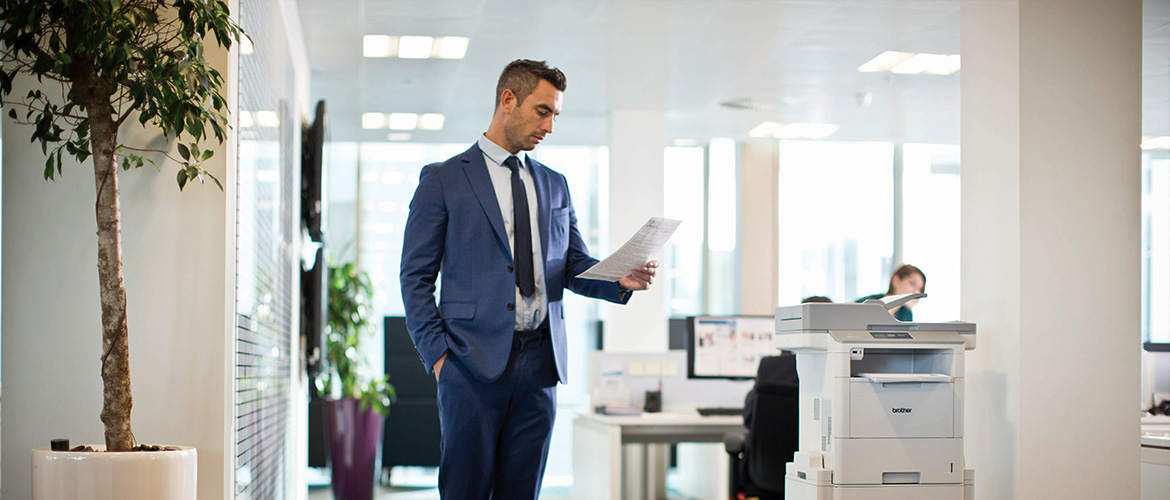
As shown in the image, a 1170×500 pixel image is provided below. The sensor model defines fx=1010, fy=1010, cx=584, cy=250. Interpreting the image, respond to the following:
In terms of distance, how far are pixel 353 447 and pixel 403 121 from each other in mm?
2566

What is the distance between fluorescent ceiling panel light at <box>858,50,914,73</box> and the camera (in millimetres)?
5766

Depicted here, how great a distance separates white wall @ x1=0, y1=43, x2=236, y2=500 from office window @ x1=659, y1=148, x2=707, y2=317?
660cm

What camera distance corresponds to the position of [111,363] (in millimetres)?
2080

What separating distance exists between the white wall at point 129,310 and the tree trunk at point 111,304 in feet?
1.19

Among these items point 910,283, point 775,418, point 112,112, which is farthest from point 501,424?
point 910,283

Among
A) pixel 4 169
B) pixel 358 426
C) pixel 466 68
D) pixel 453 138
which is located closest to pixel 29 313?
pixel 4 169

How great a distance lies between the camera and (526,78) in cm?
240

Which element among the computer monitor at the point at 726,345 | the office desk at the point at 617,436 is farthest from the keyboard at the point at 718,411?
the computer monitor at the point at 726,345

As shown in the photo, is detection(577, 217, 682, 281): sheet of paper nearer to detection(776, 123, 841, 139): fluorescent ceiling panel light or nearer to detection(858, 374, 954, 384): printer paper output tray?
detection(858, 374, 954, 384): printer paper output tray

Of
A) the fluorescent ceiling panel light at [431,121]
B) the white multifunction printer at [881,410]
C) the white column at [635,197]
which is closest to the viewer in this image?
the white multifunction printer at [881,410]

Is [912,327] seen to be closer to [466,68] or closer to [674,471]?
[466,68]

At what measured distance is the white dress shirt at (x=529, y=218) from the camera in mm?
2348

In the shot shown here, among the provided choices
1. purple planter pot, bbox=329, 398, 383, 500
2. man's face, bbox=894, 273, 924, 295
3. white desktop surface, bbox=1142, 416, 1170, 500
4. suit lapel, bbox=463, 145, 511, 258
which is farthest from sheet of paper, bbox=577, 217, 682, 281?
purple planter pot, bbox=329, 398, 383, 500

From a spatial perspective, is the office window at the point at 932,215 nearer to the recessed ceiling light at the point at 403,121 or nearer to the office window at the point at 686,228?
the office window at the point at 686,228
